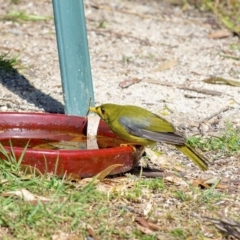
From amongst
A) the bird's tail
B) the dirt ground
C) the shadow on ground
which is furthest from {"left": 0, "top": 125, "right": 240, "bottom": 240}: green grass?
the shadow on ground

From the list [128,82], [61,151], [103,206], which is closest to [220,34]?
[128,82]

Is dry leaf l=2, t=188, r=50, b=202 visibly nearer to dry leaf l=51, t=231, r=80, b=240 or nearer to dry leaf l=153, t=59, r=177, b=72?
dry leaf l=51, t=231, r=80, b=240

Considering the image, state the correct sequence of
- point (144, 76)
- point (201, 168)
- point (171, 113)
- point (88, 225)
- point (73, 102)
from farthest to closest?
1. point (144, 76)
2. point (171, 113)
3. point (73, 102)
4. point (201, 168)
5. point (88, 225)

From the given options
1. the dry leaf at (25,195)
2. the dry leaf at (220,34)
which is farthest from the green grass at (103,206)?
the dry leaf at (220,34)

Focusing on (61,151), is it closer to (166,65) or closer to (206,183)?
(206,183)

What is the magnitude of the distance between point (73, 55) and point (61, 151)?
4.84ft

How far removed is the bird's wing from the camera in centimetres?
534

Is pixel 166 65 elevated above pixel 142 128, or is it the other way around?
pixel 142 128

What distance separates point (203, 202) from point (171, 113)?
1.92 meters

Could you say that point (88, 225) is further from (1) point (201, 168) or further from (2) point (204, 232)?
(1) point (201, 168)

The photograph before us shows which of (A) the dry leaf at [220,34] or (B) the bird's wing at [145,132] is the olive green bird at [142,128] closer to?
(B) the bird's wing at [145,132]

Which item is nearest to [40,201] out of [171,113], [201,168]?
[201,168]

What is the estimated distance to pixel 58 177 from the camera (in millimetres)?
4836

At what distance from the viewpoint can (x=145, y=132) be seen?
17.8 ft
